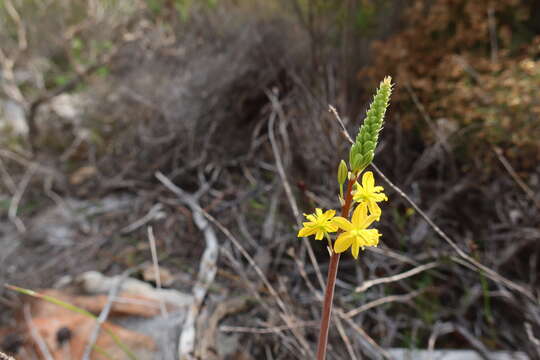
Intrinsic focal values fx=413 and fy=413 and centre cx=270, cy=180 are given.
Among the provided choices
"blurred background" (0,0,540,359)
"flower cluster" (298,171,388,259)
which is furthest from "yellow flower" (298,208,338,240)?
"blurred background" (0,0,540,359)

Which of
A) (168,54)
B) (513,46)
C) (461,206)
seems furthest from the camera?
(168,54)

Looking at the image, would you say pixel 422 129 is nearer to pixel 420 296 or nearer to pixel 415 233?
pixel 415 233

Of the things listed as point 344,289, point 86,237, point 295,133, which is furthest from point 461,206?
point 86,237

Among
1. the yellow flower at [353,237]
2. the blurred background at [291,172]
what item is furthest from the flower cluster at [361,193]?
the blurred background at [291,172]

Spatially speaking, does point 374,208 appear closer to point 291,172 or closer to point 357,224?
point 357,224

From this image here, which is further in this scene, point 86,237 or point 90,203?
point 90,203

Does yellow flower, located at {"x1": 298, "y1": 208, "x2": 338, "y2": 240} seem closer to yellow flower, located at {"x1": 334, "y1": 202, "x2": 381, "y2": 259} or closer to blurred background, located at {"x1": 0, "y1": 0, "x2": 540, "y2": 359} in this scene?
yellow flower, located at {"x1": 334, "y1": 202, "x2": 381, "y2": 259}

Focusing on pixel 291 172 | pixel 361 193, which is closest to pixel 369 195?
pixel 361 193
